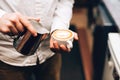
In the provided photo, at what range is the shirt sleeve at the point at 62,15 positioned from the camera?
0.90 metres

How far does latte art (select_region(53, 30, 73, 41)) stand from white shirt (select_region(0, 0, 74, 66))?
0.12ft

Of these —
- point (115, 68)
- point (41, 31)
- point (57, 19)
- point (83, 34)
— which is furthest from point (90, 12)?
point (41, 31)

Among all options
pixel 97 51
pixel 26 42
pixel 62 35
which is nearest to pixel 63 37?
pixel 62 35

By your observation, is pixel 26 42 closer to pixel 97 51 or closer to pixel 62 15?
pixel 62 15

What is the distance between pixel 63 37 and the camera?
0.79 meters

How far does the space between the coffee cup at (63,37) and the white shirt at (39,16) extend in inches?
1.5

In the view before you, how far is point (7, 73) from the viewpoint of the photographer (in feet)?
3.00

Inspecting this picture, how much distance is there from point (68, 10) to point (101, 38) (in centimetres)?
64

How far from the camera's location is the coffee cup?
0.77 m

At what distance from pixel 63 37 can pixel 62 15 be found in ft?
0.56

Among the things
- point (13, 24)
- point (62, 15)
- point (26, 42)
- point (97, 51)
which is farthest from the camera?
point (97, 51)

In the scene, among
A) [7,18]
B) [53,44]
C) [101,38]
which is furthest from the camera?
[101,38]

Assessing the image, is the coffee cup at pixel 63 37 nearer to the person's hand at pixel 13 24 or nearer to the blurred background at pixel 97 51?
the person's hand at pixel 13 24

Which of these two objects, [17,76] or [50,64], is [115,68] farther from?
[17,76]
